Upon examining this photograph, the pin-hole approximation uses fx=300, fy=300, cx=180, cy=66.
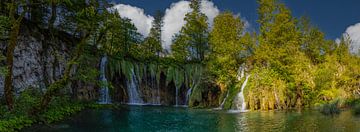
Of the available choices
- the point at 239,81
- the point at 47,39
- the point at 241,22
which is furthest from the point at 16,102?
the point at 241,22

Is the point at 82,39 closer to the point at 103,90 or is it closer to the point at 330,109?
the point at 103,90

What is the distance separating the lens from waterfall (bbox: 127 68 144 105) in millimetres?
36906

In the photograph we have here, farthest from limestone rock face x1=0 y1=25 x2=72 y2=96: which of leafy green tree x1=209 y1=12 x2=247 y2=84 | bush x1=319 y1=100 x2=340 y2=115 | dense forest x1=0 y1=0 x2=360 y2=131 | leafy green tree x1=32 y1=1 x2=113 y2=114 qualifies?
bush x1=319 y1=100 x2=340 y2=115

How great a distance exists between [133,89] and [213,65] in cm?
1055

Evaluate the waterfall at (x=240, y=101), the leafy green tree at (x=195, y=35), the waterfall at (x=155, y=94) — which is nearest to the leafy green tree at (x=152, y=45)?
the leafy green tree at (x=195, y=35)

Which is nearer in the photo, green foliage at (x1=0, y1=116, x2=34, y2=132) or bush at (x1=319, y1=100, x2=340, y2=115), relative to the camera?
green foliage at (x1=0, y1=116, x2=34, y2=132)

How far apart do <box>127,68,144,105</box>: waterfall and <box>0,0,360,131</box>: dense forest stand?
0.12 metres

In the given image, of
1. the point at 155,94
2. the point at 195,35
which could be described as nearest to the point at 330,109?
the point at 155,94

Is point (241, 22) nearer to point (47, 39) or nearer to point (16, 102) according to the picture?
point (47, 39)

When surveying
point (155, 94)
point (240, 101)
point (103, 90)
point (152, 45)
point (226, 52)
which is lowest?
point (240, 101)

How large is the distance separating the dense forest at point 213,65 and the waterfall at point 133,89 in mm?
123

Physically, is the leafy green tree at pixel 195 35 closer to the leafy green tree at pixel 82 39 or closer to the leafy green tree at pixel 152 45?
the leafy green tree at pixel 152 45

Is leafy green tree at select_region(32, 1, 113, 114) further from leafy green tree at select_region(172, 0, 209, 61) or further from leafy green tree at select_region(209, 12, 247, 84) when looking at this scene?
leafy green tree at select_region(172, 0, 209, 61)

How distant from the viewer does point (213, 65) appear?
112ft
